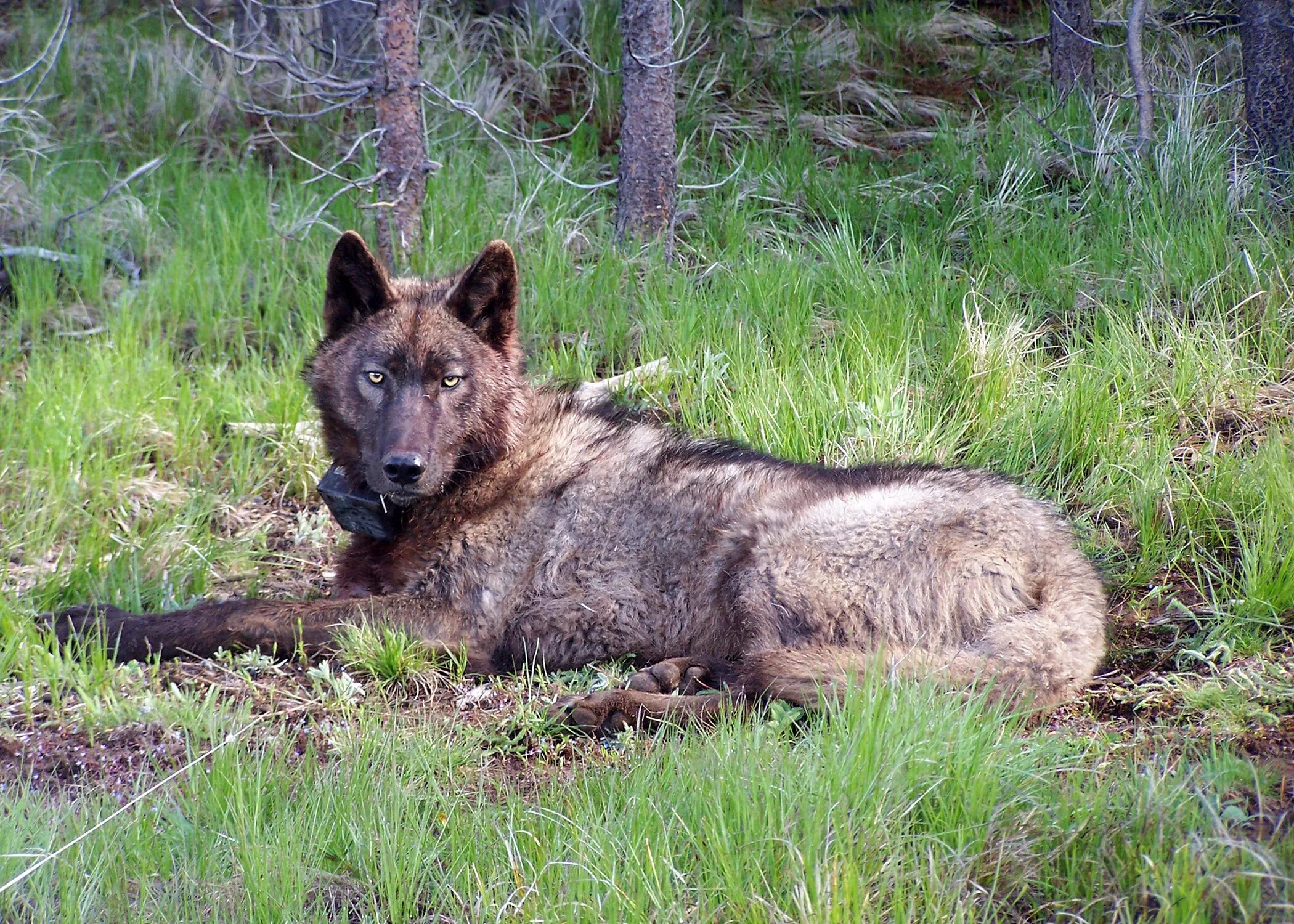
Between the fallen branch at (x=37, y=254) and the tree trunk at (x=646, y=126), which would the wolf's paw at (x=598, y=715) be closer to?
the tree trunk at (x=646, y=126)

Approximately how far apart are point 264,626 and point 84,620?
673 millimetres

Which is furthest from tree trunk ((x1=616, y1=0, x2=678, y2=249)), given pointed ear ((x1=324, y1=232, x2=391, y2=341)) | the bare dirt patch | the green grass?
the bare dirt patch

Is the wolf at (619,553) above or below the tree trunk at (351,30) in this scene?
below

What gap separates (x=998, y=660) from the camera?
3.55 meters

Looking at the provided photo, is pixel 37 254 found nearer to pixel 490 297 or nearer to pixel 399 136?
pixel 399 136

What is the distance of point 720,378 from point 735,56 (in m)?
4.26

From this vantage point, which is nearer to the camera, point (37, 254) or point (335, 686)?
point (335, 686)

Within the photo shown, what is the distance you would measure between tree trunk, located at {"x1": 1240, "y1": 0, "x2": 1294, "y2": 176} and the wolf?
3.47 m

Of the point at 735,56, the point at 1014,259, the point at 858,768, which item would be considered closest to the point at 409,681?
the point at 858,768

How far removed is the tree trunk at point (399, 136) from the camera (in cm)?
612

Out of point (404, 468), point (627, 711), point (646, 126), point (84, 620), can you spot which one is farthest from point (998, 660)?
point (646, 126)

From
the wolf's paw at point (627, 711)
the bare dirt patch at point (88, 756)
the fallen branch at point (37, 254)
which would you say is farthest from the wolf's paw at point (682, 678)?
the fallen branch at point (37, 254)

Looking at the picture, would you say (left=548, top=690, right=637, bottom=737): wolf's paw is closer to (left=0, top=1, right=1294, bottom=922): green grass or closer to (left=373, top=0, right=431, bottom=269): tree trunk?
(left=0, top=1, right=1294, bottom=922): green grass

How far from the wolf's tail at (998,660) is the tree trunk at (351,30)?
6.64 metres
